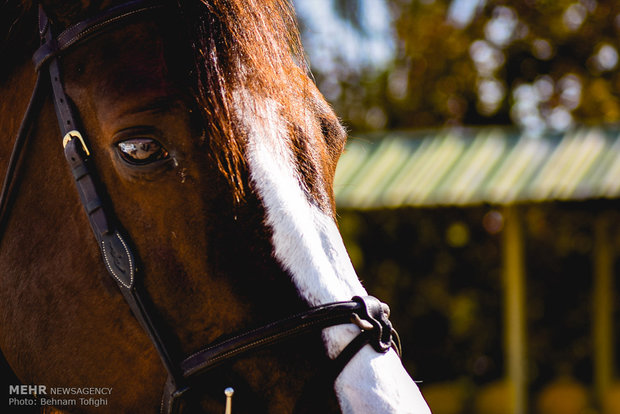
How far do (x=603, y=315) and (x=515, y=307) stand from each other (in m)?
1.81

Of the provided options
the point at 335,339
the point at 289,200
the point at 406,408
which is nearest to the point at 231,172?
the point at 289,200

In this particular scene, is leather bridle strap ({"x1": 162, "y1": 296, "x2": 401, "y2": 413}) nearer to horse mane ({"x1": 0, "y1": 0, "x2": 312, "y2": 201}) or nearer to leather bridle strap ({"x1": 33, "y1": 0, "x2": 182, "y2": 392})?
leather bridle strap ({"x1": 33, "y1": 0, "x2": 182, "y2": 392})

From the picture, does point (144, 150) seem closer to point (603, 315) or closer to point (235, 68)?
point (235, 68)

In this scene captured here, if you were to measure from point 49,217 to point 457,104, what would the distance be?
13.9 meters

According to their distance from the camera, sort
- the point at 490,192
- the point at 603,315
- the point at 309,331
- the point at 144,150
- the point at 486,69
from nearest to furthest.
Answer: the point at 309,331 → the point at 144,150 → the point at 490,192 → the point at 603,315 → the point at 486,69

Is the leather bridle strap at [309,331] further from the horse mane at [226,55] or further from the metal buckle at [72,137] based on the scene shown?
the metal buckle at [72,137]

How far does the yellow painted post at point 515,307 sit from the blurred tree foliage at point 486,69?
6.99 metres

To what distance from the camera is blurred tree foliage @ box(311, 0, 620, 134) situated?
1398 cm

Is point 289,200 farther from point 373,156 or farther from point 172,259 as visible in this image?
point 373,156

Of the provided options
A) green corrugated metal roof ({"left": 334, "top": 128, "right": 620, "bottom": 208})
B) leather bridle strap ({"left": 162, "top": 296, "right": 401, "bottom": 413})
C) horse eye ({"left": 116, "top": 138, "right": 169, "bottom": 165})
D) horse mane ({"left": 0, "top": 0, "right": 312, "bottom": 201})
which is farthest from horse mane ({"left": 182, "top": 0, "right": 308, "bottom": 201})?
green corrugated metal roof ({"left": 334, "top": 128, "right": 620, "bottom": 208})

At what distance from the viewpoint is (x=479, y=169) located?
7.58 m

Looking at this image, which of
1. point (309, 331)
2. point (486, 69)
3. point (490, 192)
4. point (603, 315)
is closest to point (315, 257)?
point (309, 331)

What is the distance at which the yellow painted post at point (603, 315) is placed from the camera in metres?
8.49

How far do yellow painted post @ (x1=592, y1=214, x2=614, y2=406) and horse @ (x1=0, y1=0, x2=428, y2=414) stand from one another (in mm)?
8170
